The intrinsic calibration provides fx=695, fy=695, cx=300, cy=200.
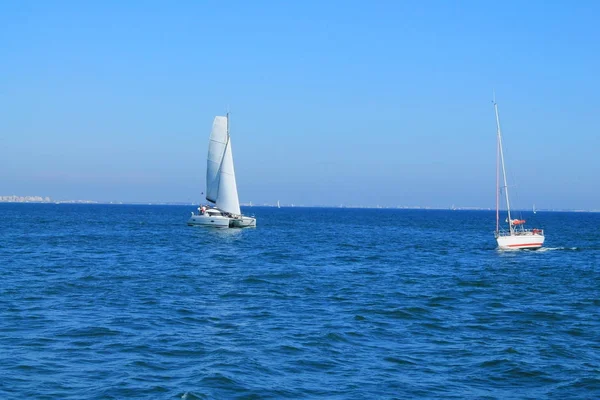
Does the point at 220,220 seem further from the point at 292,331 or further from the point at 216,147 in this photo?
the point at 292,331

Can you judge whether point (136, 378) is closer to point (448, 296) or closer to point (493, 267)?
point (448, 296)

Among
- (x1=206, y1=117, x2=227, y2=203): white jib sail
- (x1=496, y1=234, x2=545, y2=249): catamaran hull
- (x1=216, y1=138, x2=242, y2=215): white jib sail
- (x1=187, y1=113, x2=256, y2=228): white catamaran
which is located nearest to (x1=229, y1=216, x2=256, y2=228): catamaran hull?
(x1=187, y1=113, x2=256, y2=228): white catamaran

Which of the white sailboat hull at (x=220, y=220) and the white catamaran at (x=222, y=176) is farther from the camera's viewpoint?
the white catamaran at (x=222, y=176)

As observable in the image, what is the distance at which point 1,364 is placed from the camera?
59.5 ft

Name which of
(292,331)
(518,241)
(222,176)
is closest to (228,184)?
(222,176)

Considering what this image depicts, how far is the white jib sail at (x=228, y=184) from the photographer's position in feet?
299

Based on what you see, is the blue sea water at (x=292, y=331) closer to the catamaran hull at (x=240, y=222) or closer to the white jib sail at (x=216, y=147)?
the catamaran hull at (x=240, y=222)

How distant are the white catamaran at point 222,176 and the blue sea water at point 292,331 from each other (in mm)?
44342

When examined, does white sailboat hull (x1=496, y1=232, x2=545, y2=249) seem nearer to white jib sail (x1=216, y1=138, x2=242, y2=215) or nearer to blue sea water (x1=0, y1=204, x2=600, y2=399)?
blue sea water (x1=0, y1=204, x2=600, y2=399)

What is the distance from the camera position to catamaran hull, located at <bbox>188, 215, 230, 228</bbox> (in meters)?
89.6

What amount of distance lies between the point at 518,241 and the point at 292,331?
4286cm

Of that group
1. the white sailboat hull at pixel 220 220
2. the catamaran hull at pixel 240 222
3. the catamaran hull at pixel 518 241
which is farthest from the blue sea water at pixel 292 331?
the catamaran hull at pixel 240 222

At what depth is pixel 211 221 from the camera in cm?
9131

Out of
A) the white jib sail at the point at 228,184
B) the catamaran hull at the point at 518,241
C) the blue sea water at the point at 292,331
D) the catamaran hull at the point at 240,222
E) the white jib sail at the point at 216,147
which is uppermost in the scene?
the white jib sail at the point at 216,147
